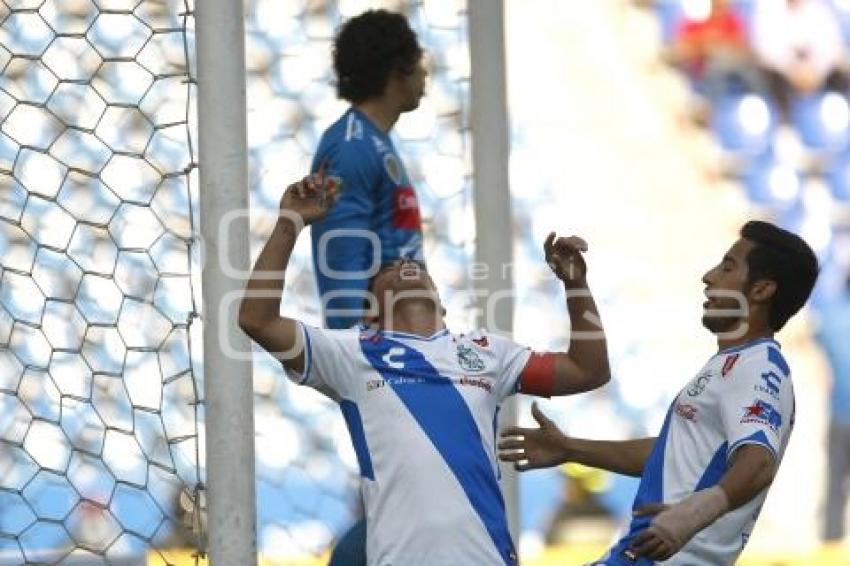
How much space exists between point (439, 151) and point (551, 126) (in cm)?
289

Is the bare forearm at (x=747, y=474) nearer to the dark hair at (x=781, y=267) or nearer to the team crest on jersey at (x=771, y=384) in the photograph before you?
the team crest on jersey at (x=771, y=384)

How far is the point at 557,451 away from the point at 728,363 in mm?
403

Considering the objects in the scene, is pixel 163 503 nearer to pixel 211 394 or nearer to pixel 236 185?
pixel 211 394

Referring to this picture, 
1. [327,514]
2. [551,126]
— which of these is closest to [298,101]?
[327,514]

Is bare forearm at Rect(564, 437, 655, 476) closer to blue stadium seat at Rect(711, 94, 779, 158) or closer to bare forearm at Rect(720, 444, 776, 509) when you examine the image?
bare forearm at Rect(720, 444, 776, 509)

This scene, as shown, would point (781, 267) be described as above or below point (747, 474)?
above

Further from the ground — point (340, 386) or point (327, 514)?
point (340, 386)

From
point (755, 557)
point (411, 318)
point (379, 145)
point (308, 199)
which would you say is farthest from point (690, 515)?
point (755, 557)

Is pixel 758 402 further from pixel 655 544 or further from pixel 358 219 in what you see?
pixel 358 219

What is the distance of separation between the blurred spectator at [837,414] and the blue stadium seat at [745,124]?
34.5 inches

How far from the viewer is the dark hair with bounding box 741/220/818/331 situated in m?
3.33

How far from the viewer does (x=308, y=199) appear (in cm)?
322

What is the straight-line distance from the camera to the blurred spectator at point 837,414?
23.5ft

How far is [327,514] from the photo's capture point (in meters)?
4.60
